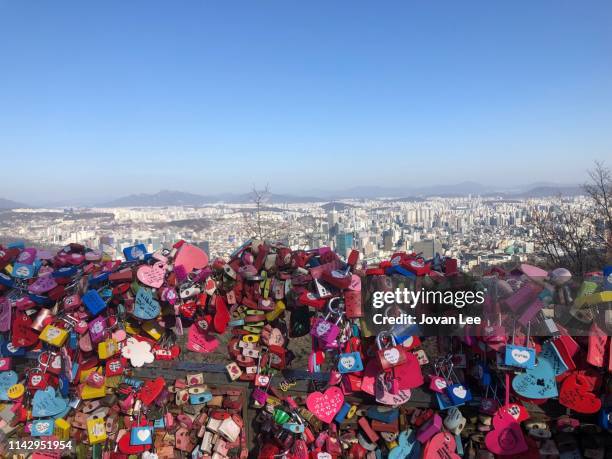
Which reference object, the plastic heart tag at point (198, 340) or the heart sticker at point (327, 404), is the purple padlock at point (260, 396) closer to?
the heart sticker at point (327, 404)

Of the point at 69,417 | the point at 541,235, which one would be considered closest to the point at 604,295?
the point at 69,417

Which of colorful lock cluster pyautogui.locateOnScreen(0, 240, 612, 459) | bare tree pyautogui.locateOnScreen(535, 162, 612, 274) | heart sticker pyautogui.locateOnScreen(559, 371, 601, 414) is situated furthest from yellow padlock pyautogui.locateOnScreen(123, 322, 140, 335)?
bare tree pyautogui.locateOnScreen(535, 162, 612, 274)

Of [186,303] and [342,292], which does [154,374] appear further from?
[342,292]

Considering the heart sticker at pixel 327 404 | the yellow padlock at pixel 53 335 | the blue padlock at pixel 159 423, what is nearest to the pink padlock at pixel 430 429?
the heart sticker at pixel 327 404

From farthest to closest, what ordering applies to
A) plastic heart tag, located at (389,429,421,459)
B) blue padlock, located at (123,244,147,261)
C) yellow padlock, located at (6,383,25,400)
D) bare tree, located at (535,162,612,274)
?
bare tree, located at (535,162,612,274), yellow padlock, located at (6,383,25,400), blue padlock, located at (123,244,147,261), plastic heart tag, located at (389,429,421,459)

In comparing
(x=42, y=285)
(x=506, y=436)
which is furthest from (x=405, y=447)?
(x=42, y=285)

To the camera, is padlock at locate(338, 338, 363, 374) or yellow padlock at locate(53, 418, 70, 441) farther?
yellow padlock at locate(53, 418, 70, 441)

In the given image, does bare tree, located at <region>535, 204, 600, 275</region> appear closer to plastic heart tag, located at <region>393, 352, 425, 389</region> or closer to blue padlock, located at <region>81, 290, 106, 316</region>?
plastic heart tag, located at <region>393, 352, 425, 389</region>
